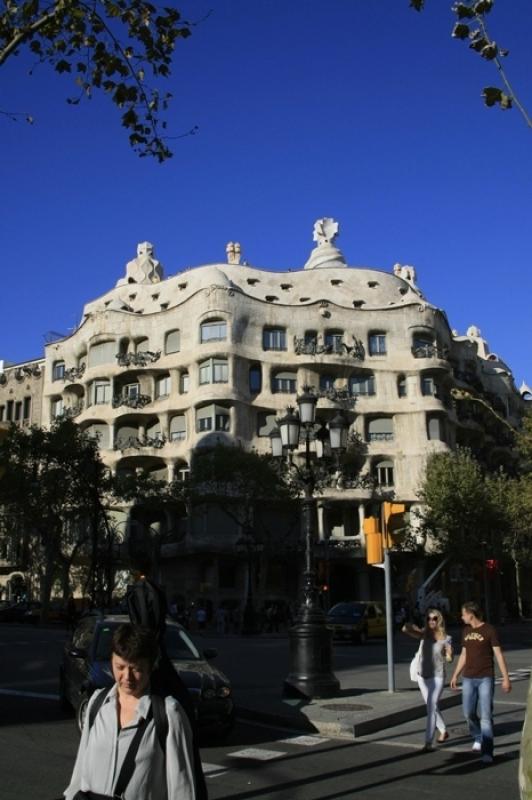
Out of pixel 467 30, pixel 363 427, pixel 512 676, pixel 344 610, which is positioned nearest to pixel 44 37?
pixel 467 30

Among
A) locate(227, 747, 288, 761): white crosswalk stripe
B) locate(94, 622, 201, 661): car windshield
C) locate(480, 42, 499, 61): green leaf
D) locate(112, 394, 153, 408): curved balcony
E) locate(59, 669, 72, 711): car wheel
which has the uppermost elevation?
locate(112, 394, 153, 408): curved balcony

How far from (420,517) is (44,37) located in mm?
40753

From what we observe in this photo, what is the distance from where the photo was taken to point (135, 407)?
51.9 meters

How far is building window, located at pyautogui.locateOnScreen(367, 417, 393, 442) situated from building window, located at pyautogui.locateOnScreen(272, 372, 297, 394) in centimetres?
569

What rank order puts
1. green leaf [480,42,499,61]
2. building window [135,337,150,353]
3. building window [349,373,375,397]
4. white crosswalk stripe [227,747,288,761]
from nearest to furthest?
green leaf [480,42,499,61] → white crosswalk stripe [227,747,288,761] → building window [349,373,375,397] → building window [135,337,150,353]

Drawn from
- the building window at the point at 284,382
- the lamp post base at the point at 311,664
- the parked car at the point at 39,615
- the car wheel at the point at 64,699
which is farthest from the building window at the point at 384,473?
the car wheel at the point at 64,699

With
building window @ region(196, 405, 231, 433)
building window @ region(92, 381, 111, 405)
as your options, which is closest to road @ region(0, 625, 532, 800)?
building window @ region(196, 405, 231, 433)

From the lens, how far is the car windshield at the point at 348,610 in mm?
29891

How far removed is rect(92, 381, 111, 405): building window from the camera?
53.4 meters

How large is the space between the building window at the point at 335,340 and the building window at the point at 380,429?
A: 5.27 meters

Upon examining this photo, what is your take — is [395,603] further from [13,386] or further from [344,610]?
[13,386]

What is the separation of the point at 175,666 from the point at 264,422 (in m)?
41.3

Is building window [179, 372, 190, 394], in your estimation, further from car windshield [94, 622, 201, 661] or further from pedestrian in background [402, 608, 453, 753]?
pedestrian in background [402, 608, 453, 753]

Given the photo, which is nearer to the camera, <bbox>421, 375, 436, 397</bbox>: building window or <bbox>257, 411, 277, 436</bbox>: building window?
<bbox>257, 411, 277, 436</bbox>: building window
